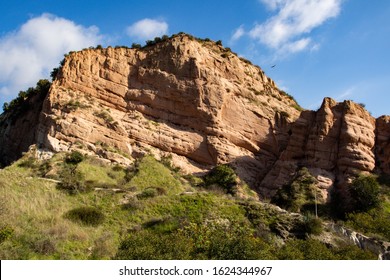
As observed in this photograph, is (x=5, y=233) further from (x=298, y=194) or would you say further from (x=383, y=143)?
(x=383, y=143)

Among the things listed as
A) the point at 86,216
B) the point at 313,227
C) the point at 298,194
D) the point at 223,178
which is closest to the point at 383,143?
the point at 298,194

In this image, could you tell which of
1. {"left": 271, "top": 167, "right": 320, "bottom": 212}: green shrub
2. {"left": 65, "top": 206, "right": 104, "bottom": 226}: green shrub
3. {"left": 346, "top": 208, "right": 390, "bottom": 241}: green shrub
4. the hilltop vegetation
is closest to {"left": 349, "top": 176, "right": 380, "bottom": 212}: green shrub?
{"left": 346, "top": 208, "right": 390, "bottom": 241}: green shrub

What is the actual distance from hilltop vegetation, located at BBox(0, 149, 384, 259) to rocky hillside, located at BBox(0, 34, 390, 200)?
31.2 feet

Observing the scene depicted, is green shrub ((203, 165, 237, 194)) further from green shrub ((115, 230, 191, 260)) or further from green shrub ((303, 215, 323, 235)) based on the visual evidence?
green shrub ((115, 230, 191, 260))

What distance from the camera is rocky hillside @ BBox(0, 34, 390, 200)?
3912cm

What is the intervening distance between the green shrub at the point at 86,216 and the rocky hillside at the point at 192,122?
14584 millimetres

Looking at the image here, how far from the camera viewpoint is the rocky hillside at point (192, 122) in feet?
Result: 128

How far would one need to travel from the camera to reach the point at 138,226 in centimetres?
2200

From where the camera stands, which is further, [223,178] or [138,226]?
[223,178]

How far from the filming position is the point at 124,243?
60.2ft

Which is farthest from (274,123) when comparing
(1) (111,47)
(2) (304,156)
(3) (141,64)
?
(1) (111,47)

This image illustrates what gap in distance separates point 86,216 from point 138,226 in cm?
277

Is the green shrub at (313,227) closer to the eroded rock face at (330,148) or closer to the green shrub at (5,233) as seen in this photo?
the eroded rock face at (330,148)

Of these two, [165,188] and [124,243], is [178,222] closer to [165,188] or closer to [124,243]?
[124,243]
